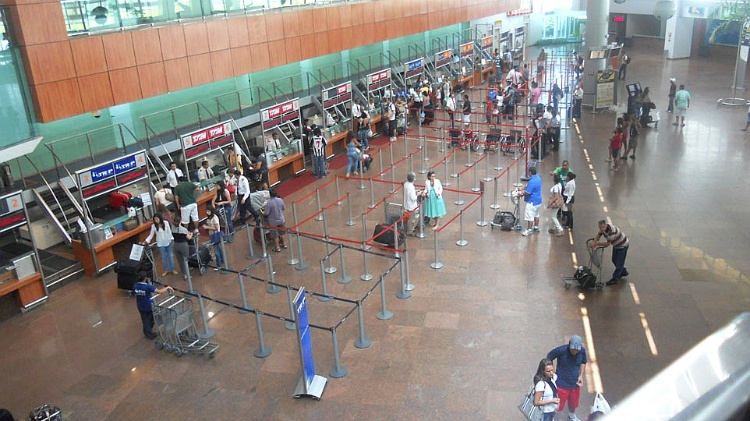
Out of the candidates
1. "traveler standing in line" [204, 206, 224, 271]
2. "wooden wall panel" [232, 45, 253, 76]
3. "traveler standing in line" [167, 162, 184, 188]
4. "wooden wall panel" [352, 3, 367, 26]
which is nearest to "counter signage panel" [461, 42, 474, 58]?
"wooden wall panel" [352, 3, 367, 26]

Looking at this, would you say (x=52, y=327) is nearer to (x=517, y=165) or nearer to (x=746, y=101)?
(x=517, y=165)

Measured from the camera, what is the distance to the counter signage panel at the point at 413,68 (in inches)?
995

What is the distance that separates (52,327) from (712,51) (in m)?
40.1

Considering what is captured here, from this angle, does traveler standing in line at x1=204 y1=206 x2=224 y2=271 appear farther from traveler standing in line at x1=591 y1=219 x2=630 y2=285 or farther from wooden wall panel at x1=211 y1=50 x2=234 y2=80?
Result: traveler standing in line at x1=591 y1=219 x2=630 y2=285

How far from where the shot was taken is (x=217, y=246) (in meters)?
12.6

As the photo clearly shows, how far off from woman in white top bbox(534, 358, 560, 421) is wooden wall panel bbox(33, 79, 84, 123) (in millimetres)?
10586

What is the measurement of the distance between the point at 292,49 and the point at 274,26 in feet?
3.53

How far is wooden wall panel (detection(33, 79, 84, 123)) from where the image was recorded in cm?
1189

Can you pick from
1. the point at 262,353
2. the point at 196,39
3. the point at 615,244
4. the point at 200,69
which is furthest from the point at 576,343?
the point at 196,39

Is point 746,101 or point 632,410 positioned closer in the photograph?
point 632,410

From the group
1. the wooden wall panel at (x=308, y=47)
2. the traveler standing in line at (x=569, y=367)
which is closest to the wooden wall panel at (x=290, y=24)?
the wooden wall panel at (x=308, y=47)

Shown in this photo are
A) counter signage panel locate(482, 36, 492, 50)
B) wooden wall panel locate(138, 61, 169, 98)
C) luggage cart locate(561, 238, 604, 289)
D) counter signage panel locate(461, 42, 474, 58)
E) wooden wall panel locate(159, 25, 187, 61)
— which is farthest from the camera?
counter signage panel locate(482, 36, 492, 50)

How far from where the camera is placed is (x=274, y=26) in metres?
17.9

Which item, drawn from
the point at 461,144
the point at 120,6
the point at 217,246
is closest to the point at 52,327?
the point at 217,246
